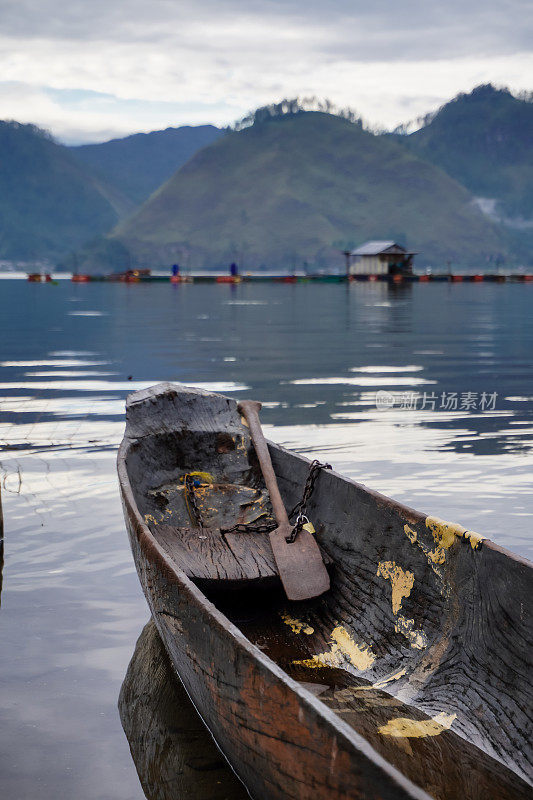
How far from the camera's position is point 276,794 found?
3627 millimetres

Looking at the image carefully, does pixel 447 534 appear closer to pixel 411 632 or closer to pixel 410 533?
pixel 410 533

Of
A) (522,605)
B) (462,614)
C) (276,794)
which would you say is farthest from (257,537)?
(276,794)

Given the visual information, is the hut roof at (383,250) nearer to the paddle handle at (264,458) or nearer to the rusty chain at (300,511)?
the paddle handle at (264,458)

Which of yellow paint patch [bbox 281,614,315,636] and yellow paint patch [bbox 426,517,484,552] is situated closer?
yellow paint patch [bbox 426,517,484,552]

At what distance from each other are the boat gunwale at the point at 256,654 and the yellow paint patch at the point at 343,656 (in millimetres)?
933

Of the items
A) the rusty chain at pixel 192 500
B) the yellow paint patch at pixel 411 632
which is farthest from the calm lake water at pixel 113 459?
the yellow paint patch at pixel 411 632

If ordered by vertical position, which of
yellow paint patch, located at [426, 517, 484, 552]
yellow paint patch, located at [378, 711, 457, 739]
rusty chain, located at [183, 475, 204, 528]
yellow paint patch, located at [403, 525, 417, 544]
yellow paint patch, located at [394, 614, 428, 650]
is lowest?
yellow paint patch, located at [378, 711, 457, 739]

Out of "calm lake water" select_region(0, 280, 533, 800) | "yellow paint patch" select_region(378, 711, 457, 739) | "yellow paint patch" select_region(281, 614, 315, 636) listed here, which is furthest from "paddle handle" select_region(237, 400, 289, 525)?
"yellow paint patch" select_region(378, 711, 457, 739)

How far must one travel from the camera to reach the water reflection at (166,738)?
4668 mm

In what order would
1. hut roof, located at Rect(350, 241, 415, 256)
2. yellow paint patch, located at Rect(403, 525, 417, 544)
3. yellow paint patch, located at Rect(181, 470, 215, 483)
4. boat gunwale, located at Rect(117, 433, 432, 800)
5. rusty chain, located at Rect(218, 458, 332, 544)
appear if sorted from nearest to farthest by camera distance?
boat gunwale, located at Rect(117, 433, 432, 800)
yellow paint patch, located at Rect(403, 525, 417, 544)
rusty chain, located at Rect(218, 458, 332, 544)
yellow paint patch, located at Rect(181, 470, 215, 483)
hut roof, located at Rect(350, 241, 415, 256)

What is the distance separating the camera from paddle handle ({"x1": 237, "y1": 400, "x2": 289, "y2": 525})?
6898mm

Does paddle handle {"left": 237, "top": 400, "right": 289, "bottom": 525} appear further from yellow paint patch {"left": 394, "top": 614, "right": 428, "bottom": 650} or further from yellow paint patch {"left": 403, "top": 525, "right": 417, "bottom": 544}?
yellow paint patch {"left": 394, "top": 614, "right": 428, "bottom": 650}

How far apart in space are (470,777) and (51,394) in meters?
14.8

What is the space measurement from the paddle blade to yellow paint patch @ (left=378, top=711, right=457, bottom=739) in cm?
131
